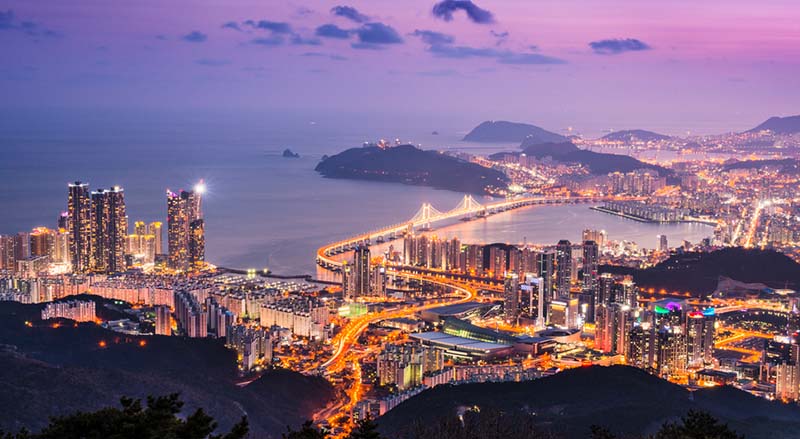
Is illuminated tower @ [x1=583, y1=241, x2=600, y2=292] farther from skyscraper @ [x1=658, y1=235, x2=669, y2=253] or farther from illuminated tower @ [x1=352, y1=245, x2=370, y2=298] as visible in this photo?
skyscraper @ [x1=658, y1=235, x2=669, y2=253]

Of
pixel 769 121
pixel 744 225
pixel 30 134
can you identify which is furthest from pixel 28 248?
pixel 769 121

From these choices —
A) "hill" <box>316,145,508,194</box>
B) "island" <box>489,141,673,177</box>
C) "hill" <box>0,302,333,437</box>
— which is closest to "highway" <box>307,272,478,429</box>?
"hill" <box>0,302,333,437</box>

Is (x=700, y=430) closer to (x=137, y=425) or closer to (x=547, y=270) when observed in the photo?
(x=137, y=425)

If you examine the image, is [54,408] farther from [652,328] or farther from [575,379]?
[652,328]

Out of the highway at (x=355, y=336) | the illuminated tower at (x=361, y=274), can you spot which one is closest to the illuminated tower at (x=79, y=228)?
the illuminated tower at (x=361, y=274)

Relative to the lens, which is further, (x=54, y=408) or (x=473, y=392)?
(x=473, y=392)

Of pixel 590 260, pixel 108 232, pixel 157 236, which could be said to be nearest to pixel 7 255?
pixel 108 232

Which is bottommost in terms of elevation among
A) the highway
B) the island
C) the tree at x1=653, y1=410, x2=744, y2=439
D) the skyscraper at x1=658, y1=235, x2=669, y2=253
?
the highway
